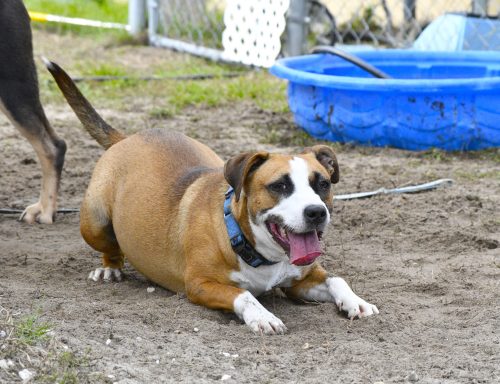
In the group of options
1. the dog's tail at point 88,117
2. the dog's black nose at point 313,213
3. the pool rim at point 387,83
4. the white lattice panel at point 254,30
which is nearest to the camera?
the dog's black nose at point 313,213

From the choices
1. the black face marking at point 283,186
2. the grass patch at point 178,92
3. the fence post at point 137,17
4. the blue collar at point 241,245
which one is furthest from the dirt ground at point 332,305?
the fence post at point 137,17

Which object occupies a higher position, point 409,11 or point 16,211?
point 409,11

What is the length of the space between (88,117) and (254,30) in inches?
203

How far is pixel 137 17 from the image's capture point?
38.9 feet

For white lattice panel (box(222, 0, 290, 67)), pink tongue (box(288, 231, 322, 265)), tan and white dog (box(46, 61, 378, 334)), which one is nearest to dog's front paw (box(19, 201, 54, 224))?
tan and white dog (box(46, 61, 378, 334))

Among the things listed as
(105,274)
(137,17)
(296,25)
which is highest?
(105,274)

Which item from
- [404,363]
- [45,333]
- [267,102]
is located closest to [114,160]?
[45,333]

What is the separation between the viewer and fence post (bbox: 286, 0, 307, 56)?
1009 cm

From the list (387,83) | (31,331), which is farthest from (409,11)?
(31,331)

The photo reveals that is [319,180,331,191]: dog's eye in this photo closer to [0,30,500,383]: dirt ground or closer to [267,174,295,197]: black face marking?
[267,174,295,197]: black face marking

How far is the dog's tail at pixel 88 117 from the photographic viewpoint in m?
5.41

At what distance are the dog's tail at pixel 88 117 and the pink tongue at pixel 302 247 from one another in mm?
1602

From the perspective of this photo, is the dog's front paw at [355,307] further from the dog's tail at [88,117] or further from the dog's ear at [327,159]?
the dog's tail at [88,117]

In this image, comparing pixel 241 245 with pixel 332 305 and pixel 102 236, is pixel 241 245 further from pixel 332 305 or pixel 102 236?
pixel 102 236
